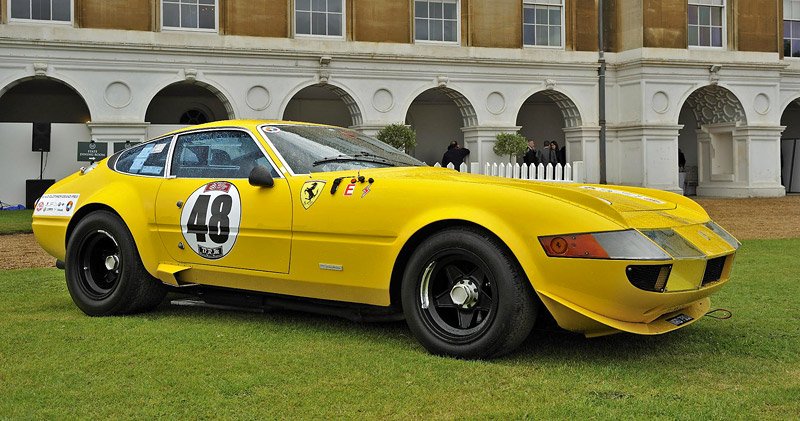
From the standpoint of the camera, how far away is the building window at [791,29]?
27477 mm

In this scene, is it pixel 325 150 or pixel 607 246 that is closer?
pixel 607 246

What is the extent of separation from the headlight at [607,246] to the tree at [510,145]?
19493mm

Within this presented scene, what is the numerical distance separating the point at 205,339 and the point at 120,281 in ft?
3.60

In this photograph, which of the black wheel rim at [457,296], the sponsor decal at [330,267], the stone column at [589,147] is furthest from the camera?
the stone column at [589,147]

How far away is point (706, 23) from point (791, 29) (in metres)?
4.44

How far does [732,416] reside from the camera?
321cm

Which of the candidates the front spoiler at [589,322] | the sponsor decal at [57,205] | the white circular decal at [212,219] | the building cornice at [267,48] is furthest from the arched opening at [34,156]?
the front spoiler at [589,322]

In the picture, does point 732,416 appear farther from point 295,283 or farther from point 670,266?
point 295,283

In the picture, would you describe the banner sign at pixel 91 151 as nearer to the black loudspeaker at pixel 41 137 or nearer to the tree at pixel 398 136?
the black loudspeaker at pixel 41 137

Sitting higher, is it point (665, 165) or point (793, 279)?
point (665, 165)

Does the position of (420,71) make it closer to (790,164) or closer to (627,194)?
(790,164)

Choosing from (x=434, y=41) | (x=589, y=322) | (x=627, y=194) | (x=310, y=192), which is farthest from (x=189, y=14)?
(x=589, y=322)

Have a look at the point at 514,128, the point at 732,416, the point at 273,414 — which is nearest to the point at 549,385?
the point at 732,416

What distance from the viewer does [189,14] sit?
21.3 meters
